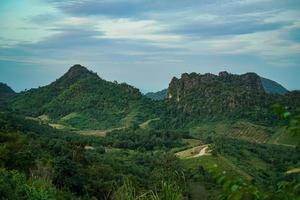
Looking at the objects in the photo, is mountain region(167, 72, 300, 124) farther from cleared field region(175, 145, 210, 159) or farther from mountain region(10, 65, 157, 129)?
cleared field region(175, 145, 210, 159)

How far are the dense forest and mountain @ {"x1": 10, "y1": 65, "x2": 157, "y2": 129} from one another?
0.30 meters

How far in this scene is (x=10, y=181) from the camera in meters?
14.0

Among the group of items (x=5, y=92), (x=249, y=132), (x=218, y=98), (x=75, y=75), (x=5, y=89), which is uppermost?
(x=75, y=75)

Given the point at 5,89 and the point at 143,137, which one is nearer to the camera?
the point at 143,137

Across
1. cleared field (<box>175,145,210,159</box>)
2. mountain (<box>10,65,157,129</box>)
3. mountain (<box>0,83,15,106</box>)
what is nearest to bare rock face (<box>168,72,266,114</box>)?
mountain (<box>10,65,157,129</box>)

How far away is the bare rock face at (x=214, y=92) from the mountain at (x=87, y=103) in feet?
35.1

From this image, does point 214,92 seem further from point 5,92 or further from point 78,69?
point 5,92

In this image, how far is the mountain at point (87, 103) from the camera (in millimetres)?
125375

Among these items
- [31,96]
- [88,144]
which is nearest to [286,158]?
[88,144]

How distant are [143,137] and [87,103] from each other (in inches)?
1890

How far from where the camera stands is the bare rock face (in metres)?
121

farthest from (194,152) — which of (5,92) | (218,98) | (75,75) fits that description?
(5,92)

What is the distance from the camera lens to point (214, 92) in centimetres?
12975

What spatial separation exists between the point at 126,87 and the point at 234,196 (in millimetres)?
138374
